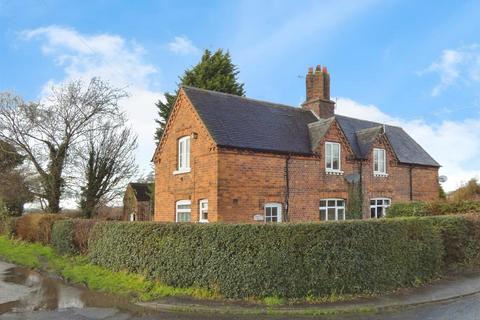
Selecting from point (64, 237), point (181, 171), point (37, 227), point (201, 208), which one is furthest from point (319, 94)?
point (37, 227)

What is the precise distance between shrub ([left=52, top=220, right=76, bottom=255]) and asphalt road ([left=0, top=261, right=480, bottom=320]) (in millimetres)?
4746

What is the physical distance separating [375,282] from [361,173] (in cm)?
1376

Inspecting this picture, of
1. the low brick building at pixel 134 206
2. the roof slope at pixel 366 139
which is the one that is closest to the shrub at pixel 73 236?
the roof slope at pixel 366 139

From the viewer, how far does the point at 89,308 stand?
31.3ft

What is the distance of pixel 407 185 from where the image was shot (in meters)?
26.0

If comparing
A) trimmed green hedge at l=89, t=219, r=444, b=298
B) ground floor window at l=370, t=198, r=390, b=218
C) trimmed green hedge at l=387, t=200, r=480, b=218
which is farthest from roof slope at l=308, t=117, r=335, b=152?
trimmed green hedge at l=89, t=219, r=444, b=298

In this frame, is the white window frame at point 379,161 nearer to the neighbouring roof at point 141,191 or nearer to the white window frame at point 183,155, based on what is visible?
the white window frame at point 183,155

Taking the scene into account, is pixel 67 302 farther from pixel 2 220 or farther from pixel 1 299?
pixel 2 220

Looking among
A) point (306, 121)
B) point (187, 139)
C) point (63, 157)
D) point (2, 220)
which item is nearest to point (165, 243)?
point (187, 139)

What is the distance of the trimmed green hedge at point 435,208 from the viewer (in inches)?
684

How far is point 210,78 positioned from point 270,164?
1775 centimetres

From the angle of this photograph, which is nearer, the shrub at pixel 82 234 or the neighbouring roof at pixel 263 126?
the shrub at pixel 82 234

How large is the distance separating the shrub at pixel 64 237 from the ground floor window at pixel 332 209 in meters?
11.8

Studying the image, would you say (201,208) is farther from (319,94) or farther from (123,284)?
(319,94)
